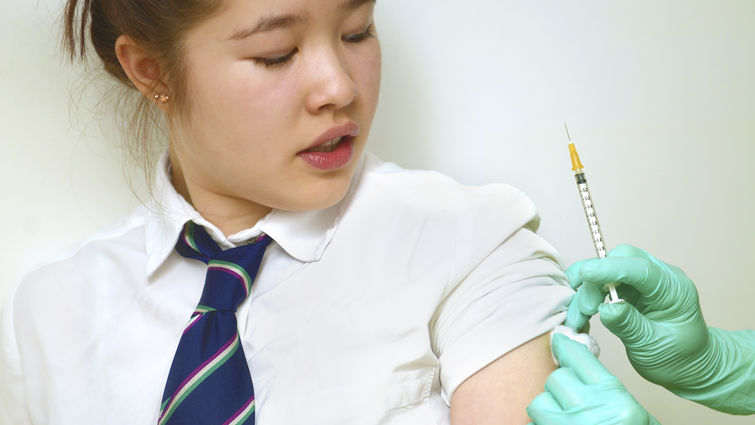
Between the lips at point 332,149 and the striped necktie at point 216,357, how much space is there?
21cm

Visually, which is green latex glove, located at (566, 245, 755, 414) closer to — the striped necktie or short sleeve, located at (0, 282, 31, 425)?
the striped necktie

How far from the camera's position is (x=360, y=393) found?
1.29 m

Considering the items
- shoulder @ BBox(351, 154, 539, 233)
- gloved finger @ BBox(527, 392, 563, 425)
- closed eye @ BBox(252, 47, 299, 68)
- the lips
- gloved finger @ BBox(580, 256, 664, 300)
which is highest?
closed eye @ BBox(252, 47, 299, 68)

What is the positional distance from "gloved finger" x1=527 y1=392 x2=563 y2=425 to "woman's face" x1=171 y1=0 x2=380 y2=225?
1.53ft

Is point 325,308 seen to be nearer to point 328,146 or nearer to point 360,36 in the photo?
point 328,146

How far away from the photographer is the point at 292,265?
55.6 inches

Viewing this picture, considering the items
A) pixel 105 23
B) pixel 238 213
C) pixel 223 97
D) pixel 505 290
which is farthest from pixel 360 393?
pixel 105 23

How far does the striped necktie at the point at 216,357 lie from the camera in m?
1.26

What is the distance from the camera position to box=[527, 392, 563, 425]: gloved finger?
1116 millimetres

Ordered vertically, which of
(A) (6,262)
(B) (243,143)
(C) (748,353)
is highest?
(B) (243,143)

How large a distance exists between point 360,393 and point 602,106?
0.88 metres

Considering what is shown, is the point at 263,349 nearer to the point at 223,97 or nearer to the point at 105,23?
the point at 223,97

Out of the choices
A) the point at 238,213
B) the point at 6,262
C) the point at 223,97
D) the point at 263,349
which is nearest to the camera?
the point at 223,97

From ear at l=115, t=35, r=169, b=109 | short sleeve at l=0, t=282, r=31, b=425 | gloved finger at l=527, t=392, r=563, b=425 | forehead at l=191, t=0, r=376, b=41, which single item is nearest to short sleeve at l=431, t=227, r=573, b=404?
gloved finger at l=527, t=392, r=563, b=425
